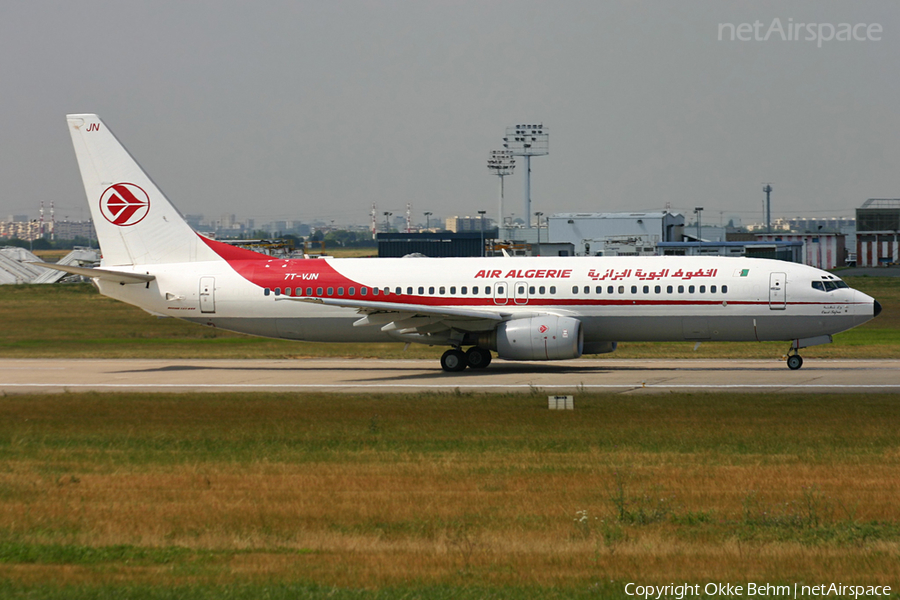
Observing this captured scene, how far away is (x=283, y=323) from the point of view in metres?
34.9

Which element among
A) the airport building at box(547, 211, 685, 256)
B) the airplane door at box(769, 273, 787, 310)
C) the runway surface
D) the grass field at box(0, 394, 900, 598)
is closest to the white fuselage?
the airplane door at box(769, 273, 787, 310)

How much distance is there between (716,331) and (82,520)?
24385mm

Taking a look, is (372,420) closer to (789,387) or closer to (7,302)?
(789,387)

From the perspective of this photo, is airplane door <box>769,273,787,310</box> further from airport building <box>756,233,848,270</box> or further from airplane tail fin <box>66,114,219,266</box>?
airport building <box>756,233,848,270</box>

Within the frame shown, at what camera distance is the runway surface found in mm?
27953

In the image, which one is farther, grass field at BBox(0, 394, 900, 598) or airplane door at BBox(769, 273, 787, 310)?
airplane door at BBox(769, 273, 787, 310)

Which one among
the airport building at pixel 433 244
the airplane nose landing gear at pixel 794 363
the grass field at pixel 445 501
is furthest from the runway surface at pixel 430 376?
the airport building at pixel 433 244

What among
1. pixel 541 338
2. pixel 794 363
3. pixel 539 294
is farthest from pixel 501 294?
pixel 794 363

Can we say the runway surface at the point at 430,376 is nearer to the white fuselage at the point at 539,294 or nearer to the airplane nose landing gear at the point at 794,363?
the airplane nose landing gear at the point at 794,363

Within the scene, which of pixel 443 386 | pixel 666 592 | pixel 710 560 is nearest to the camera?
pixel 666 592

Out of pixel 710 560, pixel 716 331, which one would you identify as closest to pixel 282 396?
pixel 716 331

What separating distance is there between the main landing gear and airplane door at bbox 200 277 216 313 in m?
8.81

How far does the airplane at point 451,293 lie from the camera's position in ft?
105

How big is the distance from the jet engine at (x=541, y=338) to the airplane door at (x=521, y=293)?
4.34 feet
